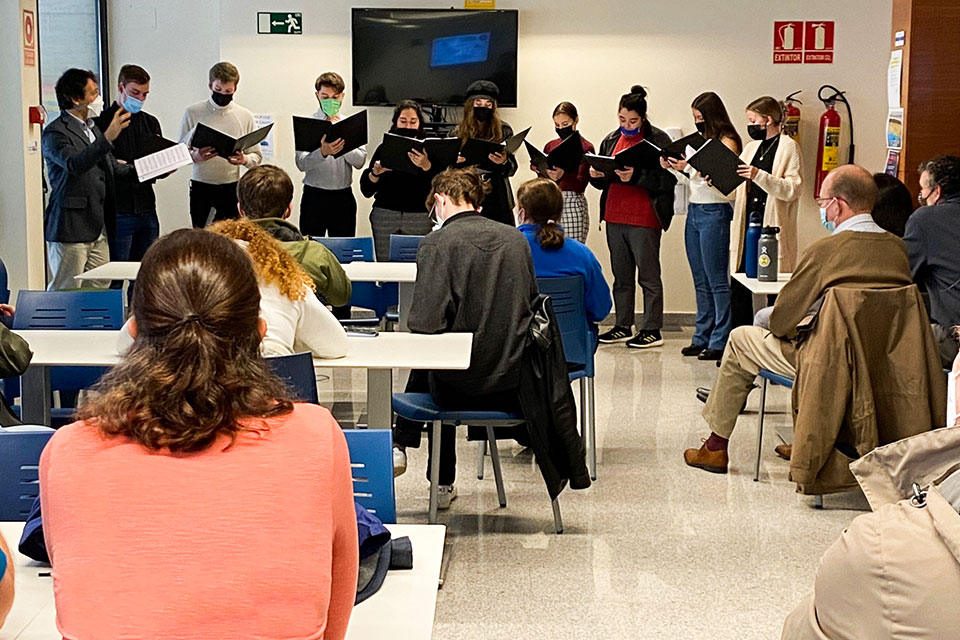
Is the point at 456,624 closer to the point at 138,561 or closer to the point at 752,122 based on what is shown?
the point at 138,561

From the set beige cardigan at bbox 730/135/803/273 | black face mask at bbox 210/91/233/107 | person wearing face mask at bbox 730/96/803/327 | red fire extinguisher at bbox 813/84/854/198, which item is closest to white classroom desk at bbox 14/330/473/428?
person wearing face mask at bbox 730/96/803/327

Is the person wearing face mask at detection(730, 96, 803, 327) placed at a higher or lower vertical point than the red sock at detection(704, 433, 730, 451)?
higher

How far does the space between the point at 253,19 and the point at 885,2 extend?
453 centimetres

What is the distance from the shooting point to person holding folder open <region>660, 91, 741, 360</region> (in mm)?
7656

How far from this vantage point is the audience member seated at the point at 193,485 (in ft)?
5.32

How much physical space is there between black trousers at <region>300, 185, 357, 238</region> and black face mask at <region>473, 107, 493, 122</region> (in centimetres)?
121

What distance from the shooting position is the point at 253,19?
356 inches

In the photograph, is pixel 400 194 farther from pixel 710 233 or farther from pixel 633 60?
pixel 633 60

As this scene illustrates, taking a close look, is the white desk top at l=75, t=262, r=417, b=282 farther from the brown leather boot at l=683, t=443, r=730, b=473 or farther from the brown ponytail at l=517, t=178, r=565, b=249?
the brown leather boot at l=683, t=443, r=730, b=473

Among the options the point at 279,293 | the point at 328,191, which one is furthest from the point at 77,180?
the point at 279,293

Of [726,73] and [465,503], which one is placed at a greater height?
[726,73]

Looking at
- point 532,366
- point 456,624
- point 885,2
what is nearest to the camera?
point 456,624

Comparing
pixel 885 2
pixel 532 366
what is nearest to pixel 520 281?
pixel 532 366

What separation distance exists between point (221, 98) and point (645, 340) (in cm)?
318
